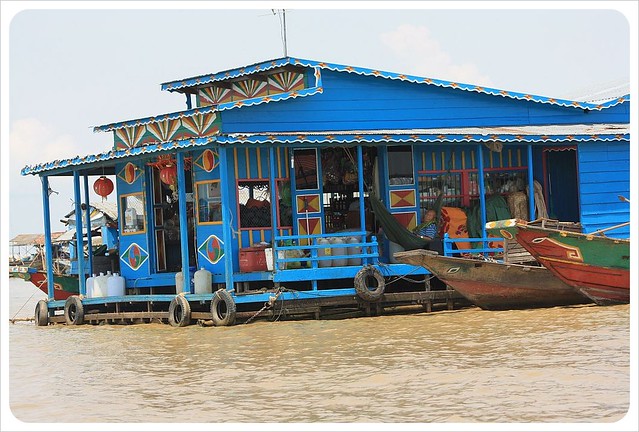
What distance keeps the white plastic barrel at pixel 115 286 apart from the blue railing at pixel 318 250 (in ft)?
11.8

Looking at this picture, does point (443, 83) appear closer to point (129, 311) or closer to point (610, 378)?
point (129, 311)

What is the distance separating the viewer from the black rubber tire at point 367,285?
1733 cm

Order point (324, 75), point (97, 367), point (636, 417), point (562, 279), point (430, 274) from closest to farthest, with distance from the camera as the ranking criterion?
point (636, 417) < point (97, 367) < point (562, 279) < point (430, 274) < point (324, 75)

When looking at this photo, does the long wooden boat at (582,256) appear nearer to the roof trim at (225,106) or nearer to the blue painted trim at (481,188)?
the blue painted trim at (481,188)

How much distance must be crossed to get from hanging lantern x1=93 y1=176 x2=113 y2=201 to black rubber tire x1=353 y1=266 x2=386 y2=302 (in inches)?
245

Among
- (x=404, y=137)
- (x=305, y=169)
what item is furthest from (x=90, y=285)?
(x=404, y=137)

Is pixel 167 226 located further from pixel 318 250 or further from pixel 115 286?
pixel 318 250

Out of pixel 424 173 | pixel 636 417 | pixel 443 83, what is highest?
pixel 443 83

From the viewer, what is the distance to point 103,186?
20969 millimetres

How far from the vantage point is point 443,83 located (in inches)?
806

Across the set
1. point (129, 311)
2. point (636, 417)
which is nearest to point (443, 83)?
point (129, 311)

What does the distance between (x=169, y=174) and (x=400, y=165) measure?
4.21 metres

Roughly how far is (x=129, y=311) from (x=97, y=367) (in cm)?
609

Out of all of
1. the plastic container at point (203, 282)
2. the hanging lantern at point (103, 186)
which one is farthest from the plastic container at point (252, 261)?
the hanging lantern at point (103, 186)
